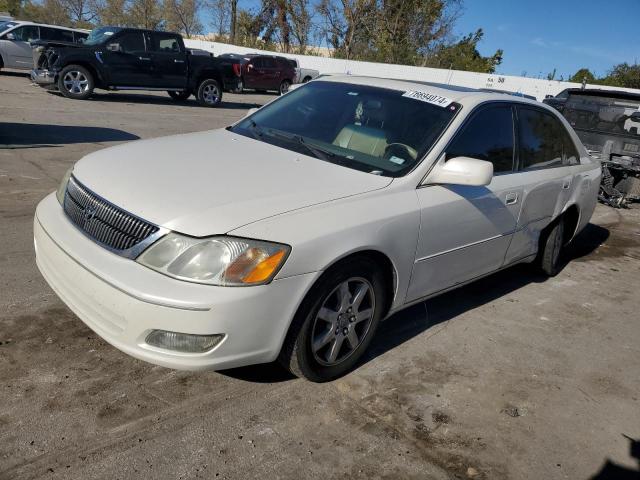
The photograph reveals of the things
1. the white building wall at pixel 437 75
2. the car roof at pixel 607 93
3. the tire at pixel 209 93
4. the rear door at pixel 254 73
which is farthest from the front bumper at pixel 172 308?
the white building wall at pixel 437 75

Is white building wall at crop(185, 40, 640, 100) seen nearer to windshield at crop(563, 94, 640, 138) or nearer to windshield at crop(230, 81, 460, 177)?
windshield at crop(563, 94, 640, 138)

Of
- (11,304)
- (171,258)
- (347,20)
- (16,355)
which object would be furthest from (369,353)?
(347,20)

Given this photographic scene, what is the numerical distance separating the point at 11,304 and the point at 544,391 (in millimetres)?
3350

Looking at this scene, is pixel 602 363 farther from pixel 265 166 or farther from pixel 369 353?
pixel 265 166

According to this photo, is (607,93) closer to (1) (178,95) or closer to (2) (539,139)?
(2) (539,139)

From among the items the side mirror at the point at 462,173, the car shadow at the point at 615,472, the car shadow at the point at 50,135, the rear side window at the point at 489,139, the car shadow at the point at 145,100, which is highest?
the rear side window at the point at 489,139

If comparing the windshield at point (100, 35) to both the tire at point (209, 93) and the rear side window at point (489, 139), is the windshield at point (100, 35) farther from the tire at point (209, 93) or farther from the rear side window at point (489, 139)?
the rear side window at point (489, 139)

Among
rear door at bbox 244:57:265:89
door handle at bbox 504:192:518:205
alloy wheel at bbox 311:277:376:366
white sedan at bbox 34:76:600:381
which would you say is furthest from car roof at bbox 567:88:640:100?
rear door at bbox 244:57:265:89

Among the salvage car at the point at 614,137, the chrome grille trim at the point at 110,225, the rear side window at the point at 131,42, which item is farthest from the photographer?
the rear side window at the point at 131,42

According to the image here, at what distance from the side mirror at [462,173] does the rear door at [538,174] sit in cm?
107

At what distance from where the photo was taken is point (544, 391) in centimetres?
346

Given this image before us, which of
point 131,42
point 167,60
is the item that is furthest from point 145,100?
point 131,42

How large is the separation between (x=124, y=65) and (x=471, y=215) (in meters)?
13.5

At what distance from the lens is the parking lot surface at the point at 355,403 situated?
2.55 metres
